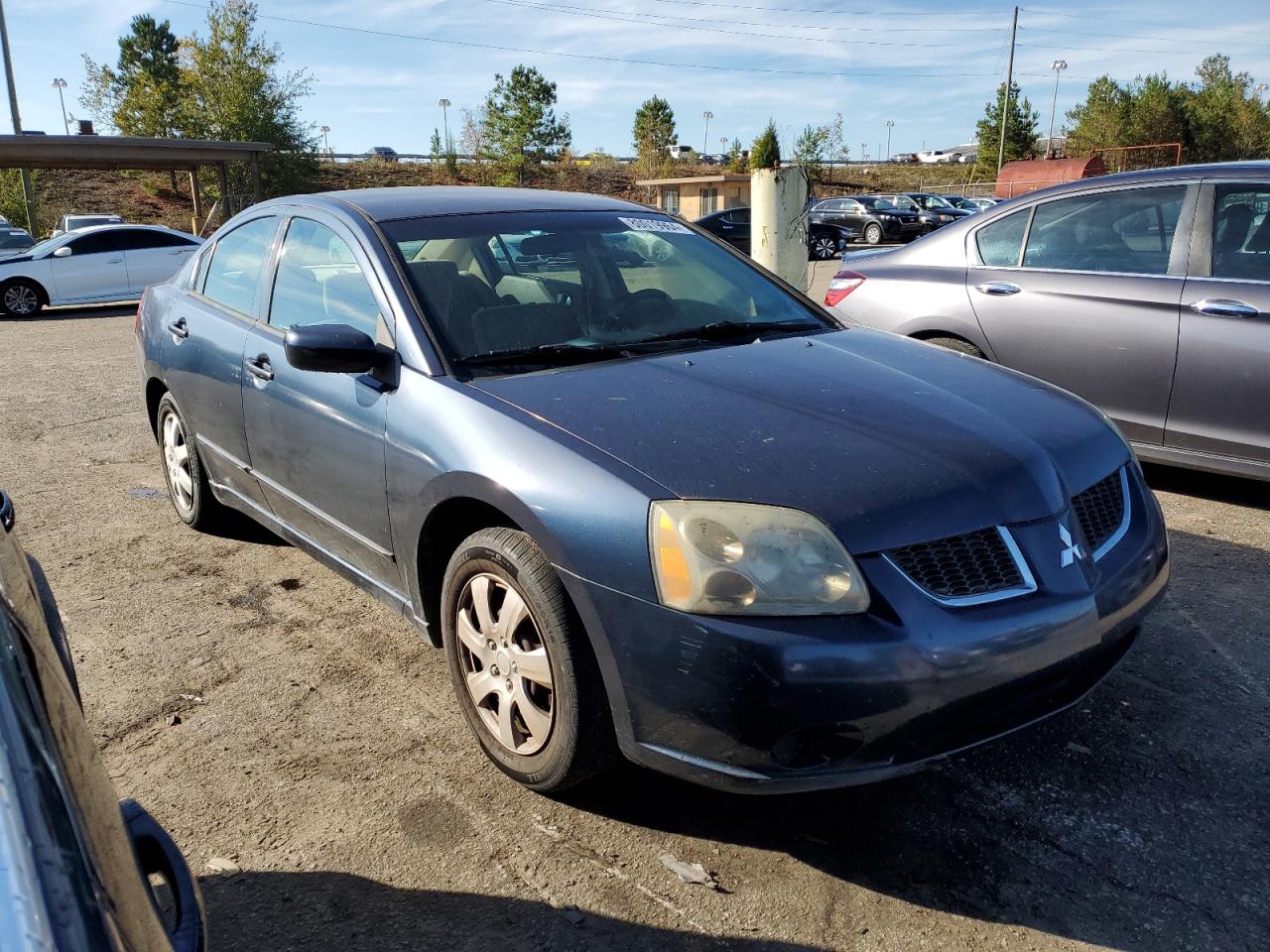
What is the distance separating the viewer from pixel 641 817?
2.66 metres

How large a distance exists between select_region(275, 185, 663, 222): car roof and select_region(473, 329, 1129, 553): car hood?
0.98m

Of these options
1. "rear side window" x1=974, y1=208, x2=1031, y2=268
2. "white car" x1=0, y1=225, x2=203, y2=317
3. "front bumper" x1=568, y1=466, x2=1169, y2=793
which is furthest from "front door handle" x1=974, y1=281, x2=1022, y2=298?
"white car" x1=0, y1=225, x2=203, y2=317

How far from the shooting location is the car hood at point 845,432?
7.63ft

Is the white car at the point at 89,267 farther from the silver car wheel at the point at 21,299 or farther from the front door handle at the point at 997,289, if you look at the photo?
the front door handle at the point at 997,289

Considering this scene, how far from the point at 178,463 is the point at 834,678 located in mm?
3811

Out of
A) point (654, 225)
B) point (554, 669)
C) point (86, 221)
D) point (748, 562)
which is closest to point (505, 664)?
A: point (554, 669)

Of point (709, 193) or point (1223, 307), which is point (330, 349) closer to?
point (1223, 307)

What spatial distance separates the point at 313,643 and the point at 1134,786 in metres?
2.69

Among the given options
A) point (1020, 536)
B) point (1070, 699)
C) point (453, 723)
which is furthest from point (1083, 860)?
point (453, 723)

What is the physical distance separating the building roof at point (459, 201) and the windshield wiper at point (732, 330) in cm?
77

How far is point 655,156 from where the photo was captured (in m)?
58.6

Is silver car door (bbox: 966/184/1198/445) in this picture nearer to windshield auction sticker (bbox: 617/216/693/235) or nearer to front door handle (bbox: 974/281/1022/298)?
front door handle (bbox: 974/281/1022/298)

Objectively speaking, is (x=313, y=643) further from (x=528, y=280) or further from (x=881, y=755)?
(x=881, y=755)

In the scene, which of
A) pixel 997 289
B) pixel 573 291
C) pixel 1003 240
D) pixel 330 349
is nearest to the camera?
pixel 330 349
